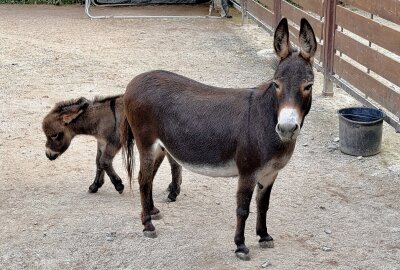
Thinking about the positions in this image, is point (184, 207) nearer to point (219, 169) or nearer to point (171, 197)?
point (171, 197)

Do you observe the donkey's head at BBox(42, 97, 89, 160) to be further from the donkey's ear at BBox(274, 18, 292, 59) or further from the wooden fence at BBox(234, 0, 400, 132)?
the wooden fence at BBox(234, 0, 400, 132)

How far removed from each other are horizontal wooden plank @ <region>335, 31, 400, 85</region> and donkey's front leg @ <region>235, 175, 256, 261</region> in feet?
8.89

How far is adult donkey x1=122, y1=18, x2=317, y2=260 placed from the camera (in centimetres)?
389

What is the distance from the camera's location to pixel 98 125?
5.36m

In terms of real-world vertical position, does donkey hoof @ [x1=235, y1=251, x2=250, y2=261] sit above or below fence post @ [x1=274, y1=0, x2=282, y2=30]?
below

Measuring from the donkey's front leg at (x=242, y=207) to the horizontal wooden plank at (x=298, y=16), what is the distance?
187 inches

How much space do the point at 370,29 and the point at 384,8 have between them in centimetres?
36

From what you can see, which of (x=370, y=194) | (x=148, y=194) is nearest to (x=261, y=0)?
(x=370, y=194)

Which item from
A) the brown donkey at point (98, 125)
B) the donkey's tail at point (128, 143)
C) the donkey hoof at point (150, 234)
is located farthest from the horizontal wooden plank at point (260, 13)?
the donkey hoof at point (150, 234)

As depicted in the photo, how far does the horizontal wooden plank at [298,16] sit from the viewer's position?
8594mm

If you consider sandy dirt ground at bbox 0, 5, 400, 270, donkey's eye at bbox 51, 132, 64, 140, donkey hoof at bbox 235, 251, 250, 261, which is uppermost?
donkey's eye at bbox 51, 132, 64, 140

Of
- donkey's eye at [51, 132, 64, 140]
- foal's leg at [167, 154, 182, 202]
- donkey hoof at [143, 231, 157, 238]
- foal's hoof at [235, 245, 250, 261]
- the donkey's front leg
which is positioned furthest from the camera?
donkey's eye at [51, 132, 64, 140]

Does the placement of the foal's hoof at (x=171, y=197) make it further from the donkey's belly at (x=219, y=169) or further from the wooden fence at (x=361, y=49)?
the wooden fence at (x=361, y=49)

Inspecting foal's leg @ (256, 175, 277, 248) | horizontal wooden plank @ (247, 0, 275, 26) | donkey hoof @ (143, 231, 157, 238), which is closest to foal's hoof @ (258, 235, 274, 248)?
foal's leg @ (256, 175, 277, 248)
